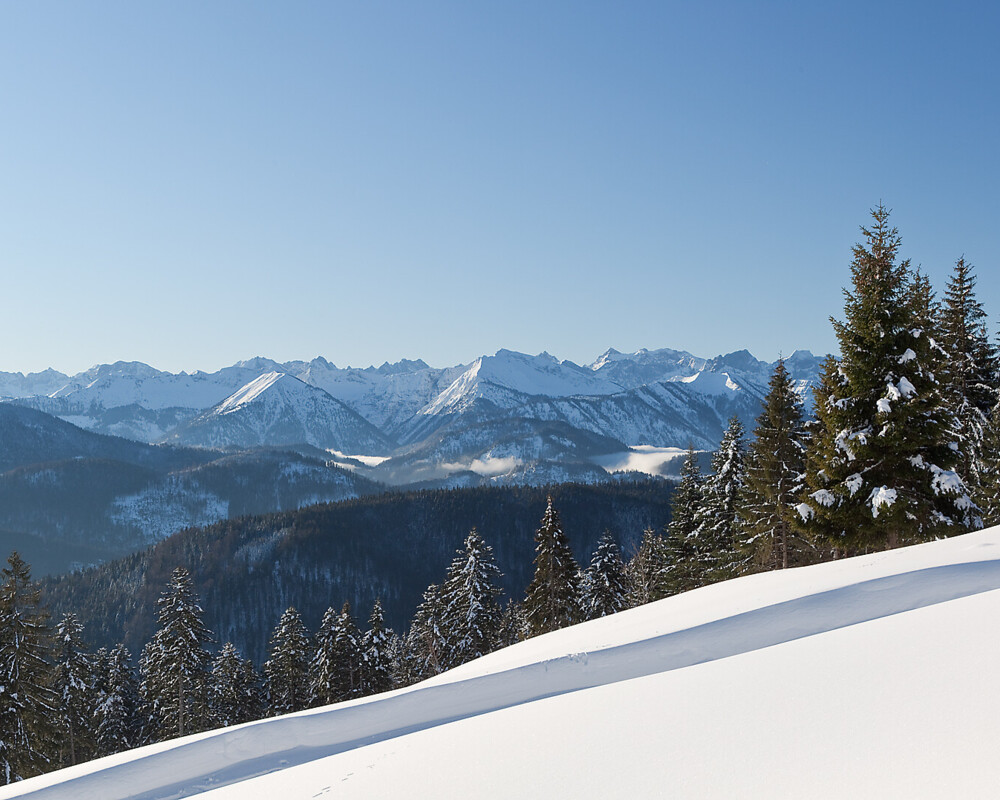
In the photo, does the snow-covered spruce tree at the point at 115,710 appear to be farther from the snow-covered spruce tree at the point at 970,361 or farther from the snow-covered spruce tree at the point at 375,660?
the snow-covered spruce tree at the point at 970,361

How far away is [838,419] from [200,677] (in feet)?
118

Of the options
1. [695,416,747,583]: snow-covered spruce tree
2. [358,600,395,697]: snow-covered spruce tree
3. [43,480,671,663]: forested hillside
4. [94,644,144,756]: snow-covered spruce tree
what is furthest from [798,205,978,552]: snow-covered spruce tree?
[43,480,671,663]: forested hillside

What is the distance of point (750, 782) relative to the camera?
3.74 meters

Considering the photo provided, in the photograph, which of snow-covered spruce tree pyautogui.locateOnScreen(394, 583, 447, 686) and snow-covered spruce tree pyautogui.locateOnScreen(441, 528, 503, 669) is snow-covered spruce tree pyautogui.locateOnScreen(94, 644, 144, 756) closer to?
snow-covered spruce tree pyautogui.locateOnScreen(394, 583, 447, 686)

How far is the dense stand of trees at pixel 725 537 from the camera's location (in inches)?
707

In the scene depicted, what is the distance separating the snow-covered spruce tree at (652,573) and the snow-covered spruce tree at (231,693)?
28.9m

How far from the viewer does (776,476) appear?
2541 centimetres

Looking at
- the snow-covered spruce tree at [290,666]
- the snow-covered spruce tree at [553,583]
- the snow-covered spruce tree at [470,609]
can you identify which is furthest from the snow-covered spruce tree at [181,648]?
the snow-covered spruce tree at [553,583]

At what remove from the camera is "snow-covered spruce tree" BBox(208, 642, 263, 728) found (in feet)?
144

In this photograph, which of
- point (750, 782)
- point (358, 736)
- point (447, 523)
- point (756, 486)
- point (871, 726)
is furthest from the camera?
point (447, 523)

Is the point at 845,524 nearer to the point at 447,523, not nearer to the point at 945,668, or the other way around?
the point at 945,668

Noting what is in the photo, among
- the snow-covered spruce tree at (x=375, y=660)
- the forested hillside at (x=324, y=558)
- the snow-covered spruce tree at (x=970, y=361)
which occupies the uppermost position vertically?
the snow-covered spruce tree at (x=970, y=361)

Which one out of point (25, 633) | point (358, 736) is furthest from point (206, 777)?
point (25, 633)

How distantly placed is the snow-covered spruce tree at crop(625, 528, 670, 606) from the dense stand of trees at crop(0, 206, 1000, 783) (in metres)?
0.23
